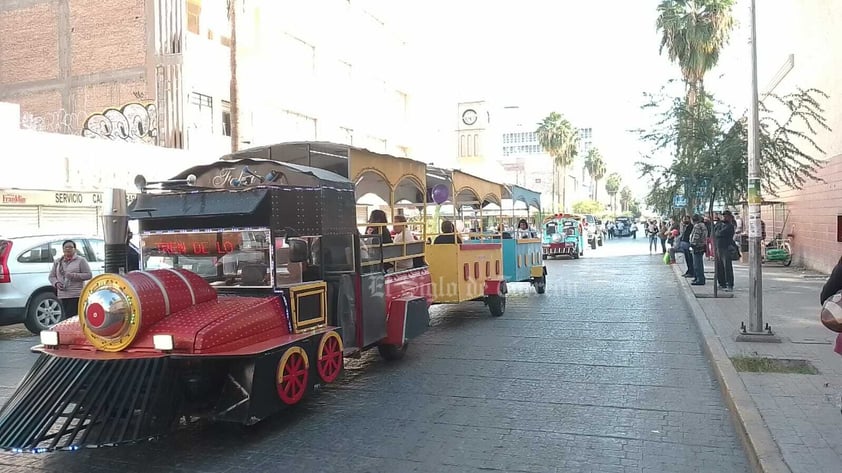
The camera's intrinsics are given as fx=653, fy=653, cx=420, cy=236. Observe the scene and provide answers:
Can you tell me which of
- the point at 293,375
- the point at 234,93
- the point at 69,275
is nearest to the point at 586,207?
the point at 234,93

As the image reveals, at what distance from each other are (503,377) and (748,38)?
20.3 ft

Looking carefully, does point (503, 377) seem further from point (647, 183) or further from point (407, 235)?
point (647, 183)

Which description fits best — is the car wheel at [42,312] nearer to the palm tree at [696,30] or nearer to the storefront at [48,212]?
the storefront at [48,212]

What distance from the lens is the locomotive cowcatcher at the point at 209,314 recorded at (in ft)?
15.8

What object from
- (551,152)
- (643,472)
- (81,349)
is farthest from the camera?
(551,152)

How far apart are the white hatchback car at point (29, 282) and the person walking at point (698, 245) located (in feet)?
44.4

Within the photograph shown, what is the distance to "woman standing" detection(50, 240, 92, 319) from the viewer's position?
10.2 metres

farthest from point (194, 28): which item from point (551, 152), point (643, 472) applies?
point (551, 152)

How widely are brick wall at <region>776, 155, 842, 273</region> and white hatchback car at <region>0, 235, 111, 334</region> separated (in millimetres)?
16642

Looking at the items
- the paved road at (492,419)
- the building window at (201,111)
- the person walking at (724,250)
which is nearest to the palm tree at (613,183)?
the building window at (201,111)

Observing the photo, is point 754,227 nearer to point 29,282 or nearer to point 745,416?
point 745,416

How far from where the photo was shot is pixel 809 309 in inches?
448

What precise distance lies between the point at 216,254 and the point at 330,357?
4.92ft

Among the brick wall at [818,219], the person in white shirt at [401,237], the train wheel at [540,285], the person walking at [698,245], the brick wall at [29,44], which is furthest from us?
the brick wall at [29,44]
